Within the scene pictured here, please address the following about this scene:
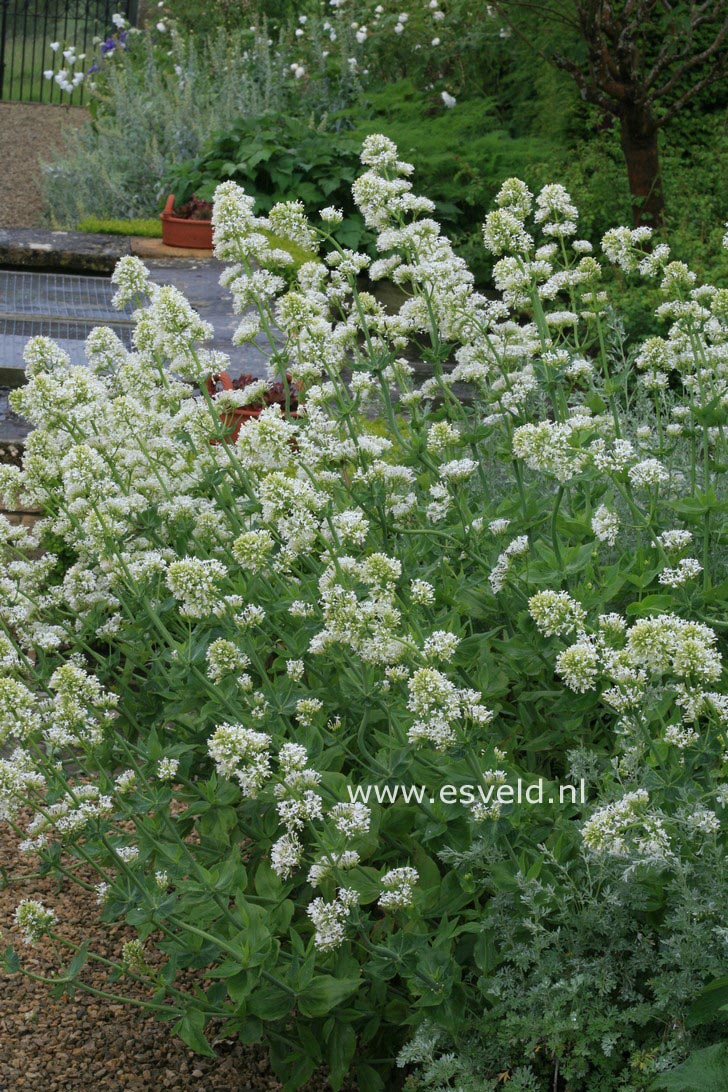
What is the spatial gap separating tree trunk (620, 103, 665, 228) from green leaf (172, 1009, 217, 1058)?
6563 millimetres

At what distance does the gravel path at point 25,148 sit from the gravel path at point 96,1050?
9.45 metres

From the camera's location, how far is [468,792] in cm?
269

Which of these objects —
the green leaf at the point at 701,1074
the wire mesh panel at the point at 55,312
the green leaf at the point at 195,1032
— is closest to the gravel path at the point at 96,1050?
the green leaf at the point at 195,1032

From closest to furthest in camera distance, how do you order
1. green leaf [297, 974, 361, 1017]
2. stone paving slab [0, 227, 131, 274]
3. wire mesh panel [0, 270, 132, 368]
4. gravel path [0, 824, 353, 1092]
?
green leaf [297, 974, 361, 1017] → gravel path [0, 824, 353, 1092] → wire mesh panel [0, 270, 132, 368] → stone paving slab [0, 227, 131, 274]

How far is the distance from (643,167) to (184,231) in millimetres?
3617

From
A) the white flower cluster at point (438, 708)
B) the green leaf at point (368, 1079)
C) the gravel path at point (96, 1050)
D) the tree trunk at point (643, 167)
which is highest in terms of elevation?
the tree trunk at point (643, 167)

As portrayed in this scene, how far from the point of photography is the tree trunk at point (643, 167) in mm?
8023

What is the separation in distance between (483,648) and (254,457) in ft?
2.67

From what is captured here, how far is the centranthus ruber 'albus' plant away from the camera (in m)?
2.47

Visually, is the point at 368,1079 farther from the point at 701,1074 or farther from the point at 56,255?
the point at 56,255

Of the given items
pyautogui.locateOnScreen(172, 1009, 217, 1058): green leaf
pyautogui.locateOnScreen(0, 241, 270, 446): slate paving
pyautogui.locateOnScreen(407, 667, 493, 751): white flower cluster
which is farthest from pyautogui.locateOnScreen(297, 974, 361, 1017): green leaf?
pyautogui.locateOnScreen(0, 241, 270, 446): slate paving

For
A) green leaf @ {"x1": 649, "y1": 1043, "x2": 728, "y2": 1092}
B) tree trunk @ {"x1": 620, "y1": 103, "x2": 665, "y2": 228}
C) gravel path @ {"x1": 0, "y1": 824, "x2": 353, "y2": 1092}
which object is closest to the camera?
green leaf @ {"x1": 649, "y1": 1043, "x2": 728, "y2": 1092}

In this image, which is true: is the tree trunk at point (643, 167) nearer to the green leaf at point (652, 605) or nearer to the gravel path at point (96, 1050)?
the green leaf at point (652, 605)

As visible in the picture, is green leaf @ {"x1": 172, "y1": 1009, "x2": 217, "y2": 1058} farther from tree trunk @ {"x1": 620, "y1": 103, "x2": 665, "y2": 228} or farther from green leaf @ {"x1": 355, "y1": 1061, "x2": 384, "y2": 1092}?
tree trunk @ {"x1": 620, "y1": 103, "x2": 665, "y2": 228}
